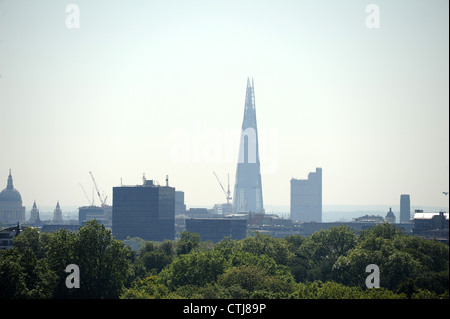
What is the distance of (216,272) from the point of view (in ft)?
359

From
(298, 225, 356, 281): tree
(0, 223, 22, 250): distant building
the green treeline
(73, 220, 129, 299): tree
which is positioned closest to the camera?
the green treeline

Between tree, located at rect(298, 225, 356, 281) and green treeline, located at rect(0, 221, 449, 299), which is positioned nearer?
green treeline, located at rect(0, 221, 449, 299)

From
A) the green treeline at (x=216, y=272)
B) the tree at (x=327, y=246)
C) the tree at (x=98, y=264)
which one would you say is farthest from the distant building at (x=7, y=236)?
the tree at (x=98, y=264)

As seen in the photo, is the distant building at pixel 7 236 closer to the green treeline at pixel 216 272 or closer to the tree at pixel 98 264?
the green treeline at pixel 216 272

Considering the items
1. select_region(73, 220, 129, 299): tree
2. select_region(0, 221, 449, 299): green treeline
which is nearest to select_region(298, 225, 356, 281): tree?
select_region(0, 221, 449, 299): green treeline

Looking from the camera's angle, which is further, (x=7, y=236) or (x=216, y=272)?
(x=7, y=236)

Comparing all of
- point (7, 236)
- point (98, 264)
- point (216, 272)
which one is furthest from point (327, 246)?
point (7, 236)

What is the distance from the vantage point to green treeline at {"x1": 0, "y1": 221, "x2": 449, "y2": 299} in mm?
87562

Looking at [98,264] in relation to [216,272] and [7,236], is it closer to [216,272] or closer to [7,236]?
[216,272]

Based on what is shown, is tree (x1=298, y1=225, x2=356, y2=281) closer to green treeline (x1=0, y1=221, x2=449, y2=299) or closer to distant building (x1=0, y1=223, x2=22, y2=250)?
green treeline (x1=0, y1=221, x2=449, y2=299)

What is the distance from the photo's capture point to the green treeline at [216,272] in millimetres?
87562

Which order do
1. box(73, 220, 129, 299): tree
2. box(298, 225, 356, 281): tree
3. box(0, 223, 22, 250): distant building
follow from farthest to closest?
box(0, 223, 22, 250): distant building < box(298, 225, 356, 281): tree < box(73, 220, 129, 299): tree
